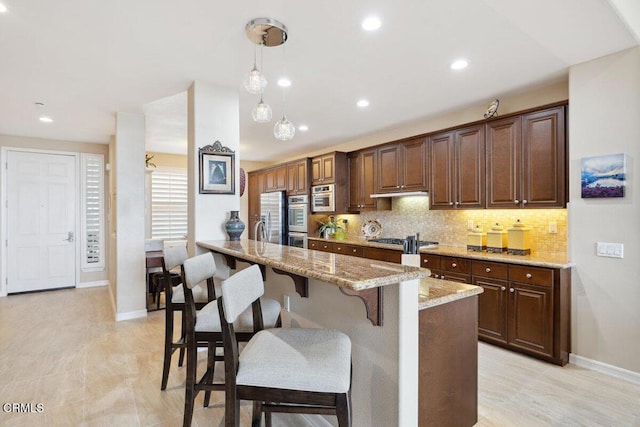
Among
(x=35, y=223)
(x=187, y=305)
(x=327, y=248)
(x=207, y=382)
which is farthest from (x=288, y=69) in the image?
(x=35, y=223)

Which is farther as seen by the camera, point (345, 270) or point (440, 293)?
point (440, 293)

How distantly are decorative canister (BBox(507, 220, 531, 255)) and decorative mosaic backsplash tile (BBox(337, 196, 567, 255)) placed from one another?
0.16 metres

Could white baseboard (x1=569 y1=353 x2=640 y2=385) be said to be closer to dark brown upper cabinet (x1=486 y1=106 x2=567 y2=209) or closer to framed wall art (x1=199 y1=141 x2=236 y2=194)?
dark brown upper cabinet (x1=486 y1=106 x2=567 y2=209)

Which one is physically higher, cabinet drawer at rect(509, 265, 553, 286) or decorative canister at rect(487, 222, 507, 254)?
decorative canister at rect(487, 222, 507, 254)

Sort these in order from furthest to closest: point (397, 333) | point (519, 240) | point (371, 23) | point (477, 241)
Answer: point (477, 241) → point (519, 240) → point (371, 23) → point (397, 333)

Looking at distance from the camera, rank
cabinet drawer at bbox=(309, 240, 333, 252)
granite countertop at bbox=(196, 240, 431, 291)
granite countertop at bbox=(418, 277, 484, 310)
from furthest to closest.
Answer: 1. cabinet drawer at bbox=(309, 240, 333, 252)
2. granite countertop at bbox=(418, 277, 484, 310)
3. granite countertop at bbox=(196, 240, 431, 291)

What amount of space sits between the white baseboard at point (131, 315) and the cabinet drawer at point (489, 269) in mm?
4069

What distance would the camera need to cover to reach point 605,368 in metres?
2.73

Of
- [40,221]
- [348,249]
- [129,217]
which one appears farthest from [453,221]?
[40,221]

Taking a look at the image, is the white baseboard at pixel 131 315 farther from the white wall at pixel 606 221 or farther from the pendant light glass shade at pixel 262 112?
the white wall at pixel 606 221

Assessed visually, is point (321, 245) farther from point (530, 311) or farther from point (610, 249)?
point (610, 249)

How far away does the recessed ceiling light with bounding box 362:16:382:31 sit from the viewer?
2245 millimetres

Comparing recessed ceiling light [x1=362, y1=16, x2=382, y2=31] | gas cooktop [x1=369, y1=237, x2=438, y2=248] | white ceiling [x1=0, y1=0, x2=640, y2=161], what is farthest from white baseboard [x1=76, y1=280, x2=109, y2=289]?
recessed ceiling light [x1=362, y1=16, x2=382, y2=31]

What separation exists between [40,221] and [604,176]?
7.77m
